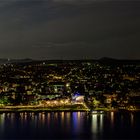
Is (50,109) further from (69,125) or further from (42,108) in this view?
(69,125)

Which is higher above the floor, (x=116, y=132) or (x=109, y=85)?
(x=109, y=85)

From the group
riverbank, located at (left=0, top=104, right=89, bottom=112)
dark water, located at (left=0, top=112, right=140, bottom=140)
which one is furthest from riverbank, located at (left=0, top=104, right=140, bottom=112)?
dark water, located at (left=0, top=112, right=140, bottom=140)

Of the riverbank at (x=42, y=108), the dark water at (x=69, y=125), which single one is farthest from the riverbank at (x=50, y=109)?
the dark water at (x=69, y=125)

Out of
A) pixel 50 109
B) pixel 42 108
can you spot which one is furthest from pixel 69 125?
pixel 42 108

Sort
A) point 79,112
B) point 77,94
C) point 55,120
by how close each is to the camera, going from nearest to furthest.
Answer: point 55,120 < point 79,112 < point 77,94

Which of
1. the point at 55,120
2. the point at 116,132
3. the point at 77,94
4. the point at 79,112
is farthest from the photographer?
the point at 77,94

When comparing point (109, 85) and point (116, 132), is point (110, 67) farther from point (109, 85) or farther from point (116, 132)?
point (116, 132)

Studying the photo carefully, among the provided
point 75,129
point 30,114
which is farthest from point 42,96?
point 75,129

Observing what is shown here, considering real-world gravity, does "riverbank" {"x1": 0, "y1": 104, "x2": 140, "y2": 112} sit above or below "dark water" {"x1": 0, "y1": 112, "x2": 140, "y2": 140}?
above

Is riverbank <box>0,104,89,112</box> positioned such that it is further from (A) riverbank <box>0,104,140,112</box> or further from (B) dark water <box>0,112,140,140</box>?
(B) dark water <box>0,112,140,140</box>
